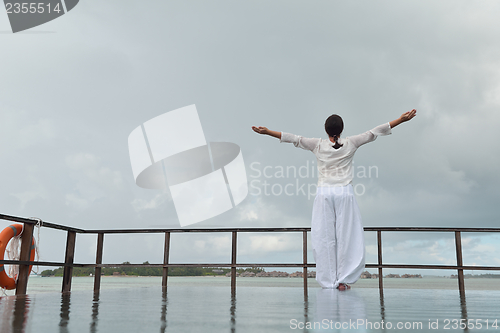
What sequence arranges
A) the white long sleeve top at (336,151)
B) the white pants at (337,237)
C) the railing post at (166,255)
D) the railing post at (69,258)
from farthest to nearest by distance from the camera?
1. the railing post at (166,255)
2. the railing post at (69,258)
3. the white long sleeve top at (336,151)
4. the white pants at (337,237)

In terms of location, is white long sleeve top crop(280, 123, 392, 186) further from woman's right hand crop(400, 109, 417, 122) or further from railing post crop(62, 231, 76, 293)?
railing post crop(62, 231, 76, 293)

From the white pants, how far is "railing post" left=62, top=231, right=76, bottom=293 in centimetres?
277

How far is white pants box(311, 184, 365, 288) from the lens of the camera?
322 centimetres

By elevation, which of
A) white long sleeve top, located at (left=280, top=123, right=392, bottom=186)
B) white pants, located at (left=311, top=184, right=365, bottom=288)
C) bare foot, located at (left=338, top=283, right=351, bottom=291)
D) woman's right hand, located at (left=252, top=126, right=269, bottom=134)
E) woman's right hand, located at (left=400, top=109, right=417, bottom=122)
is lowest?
bare foot, located at (left=338, top=283, right=351, bottom=291)

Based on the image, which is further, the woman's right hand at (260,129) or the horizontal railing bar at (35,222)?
the woman's right hand at (260,129)

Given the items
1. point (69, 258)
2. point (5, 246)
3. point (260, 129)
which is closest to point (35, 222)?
point (5, 246)

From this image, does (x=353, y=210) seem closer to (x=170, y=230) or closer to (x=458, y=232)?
(x=458, y=232)

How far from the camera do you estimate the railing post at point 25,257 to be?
10.8 ft

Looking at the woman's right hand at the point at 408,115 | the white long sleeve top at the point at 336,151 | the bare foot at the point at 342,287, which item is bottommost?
the bare foot at the point at 342,287

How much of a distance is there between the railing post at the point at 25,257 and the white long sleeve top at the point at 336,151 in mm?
2505

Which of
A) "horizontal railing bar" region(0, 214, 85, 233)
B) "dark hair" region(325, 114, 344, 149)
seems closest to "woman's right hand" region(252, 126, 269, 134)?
"dark hair" region(325, 114, 344, 149)

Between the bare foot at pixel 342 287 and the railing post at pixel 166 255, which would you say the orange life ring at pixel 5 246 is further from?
the bare foot at pixel 342 287

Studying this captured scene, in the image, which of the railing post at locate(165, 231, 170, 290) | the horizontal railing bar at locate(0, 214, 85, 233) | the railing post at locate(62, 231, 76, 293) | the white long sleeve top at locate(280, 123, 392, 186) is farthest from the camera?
the railing post at locate(165, 231, 170, 290)

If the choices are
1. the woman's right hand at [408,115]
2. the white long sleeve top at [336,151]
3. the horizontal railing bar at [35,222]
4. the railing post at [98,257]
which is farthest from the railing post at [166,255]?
the woman's right hand at [408,115]
